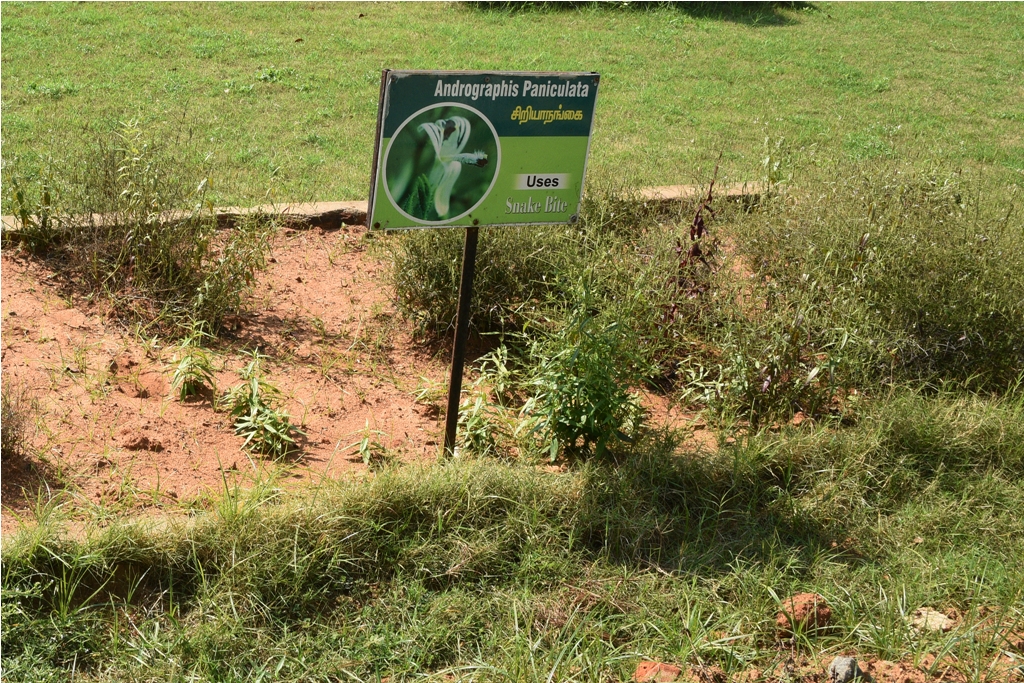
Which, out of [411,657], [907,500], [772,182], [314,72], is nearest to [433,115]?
[411,657]

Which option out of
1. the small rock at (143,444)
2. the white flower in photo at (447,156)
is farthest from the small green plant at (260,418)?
the white flower in photo at (447,156)

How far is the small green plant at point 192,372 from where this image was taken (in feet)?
13.3

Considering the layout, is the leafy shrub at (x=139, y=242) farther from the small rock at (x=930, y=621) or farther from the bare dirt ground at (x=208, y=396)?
the small rock at (x=930, y=621)

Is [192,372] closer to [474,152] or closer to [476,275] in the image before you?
[476,275]

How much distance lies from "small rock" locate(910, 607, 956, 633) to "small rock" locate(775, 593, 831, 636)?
282mm

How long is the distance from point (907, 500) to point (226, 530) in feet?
8.54

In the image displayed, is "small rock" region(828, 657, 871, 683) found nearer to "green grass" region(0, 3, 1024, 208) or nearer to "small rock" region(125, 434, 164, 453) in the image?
"small rock" region(125, 434, 164, 453)

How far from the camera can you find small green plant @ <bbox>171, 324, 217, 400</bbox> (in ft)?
13.3

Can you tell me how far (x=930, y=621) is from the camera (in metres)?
3.17

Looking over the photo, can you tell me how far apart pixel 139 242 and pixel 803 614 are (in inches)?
135

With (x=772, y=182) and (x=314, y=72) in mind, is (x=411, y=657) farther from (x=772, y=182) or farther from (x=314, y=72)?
(x=314, y=72)

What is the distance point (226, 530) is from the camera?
3.15 metres

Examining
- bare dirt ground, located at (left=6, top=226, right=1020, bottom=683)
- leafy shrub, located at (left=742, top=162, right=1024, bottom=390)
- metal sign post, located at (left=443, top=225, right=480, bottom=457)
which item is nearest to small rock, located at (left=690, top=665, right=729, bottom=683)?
bare dirt ground, located at (left=6, top=226, right=1020, bottom=683)

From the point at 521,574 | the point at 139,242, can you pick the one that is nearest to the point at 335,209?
the point at 139,242
